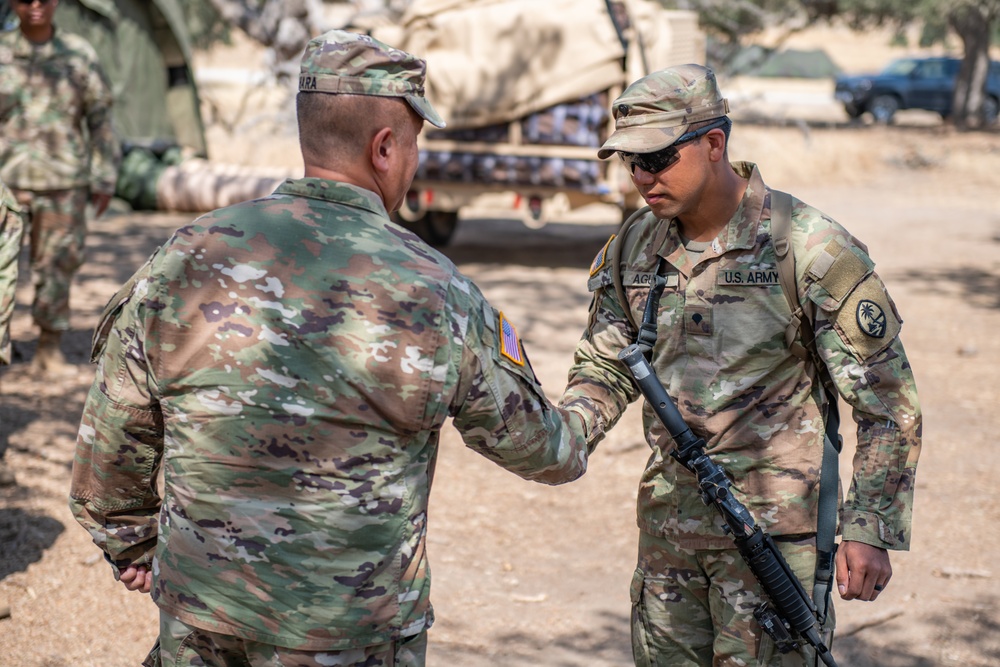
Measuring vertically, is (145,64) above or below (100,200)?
below

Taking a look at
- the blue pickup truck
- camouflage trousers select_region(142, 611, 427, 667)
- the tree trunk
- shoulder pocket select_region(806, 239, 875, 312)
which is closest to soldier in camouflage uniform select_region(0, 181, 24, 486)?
camouflage trousers select_region(142, 611, 427, 667)

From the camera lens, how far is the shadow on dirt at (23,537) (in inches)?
178

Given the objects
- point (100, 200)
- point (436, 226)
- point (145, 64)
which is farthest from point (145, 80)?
point (100, 200)

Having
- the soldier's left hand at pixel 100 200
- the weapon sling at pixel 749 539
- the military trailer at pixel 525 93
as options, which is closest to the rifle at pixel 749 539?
the weapon sling at pixel 749 539

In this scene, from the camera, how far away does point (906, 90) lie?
89.9 ft

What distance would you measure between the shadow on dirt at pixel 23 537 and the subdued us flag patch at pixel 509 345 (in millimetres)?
3062

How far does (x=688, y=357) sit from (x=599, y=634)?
1911 millimetres

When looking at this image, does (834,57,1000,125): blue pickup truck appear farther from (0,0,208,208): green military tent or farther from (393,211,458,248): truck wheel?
(0,0,208,208): green military tent

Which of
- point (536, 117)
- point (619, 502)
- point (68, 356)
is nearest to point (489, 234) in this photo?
point (536, 117)

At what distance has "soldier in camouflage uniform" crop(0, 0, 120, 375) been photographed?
6281mm

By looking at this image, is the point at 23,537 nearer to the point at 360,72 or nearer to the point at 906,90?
the point at 360,72

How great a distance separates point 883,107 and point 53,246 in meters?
24.7

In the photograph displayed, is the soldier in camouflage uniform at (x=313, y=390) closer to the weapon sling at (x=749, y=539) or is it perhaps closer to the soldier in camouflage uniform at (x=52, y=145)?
the weapon sling at (x=749, y=539)

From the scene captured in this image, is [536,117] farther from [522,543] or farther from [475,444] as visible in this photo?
[475,444]
